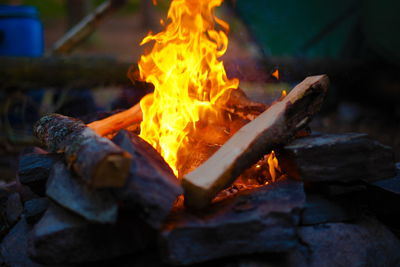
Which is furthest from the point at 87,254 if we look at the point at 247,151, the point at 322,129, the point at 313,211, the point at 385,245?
the point at 322,129

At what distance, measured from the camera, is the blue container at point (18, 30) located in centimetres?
614

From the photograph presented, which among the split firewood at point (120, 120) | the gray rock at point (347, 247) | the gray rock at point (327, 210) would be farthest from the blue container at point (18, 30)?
the gray rock at point (347, 247)

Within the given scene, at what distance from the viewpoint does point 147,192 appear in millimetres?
1827

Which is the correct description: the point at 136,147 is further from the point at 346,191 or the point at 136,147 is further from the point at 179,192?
the point at 346,191

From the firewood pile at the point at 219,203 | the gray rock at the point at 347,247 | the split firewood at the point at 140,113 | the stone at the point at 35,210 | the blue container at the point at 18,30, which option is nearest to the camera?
the firewood pile at the point at 219,203

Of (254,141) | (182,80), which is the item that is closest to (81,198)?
(254,141)

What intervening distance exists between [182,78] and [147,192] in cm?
141

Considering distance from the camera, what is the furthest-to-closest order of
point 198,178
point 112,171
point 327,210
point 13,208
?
point 13,208 → point 327,210 → point 198,178 → point 112,171

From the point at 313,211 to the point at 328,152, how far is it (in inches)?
14.8

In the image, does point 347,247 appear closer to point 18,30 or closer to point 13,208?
point 13,208

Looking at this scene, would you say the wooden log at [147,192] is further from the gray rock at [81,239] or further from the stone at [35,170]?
the stone at [35,170]

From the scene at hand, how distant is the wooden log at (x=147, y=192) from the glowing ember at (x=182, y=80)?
811mm

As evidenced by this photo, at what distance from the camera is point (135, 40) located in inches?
874

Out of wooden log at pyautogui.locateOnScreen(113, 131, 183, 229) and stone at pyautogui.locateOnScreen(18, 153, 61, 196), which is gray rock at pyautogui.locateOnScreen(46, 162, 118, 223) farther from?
stone at pyautogui.locateOnScreen(18, 153, 61, 196)
